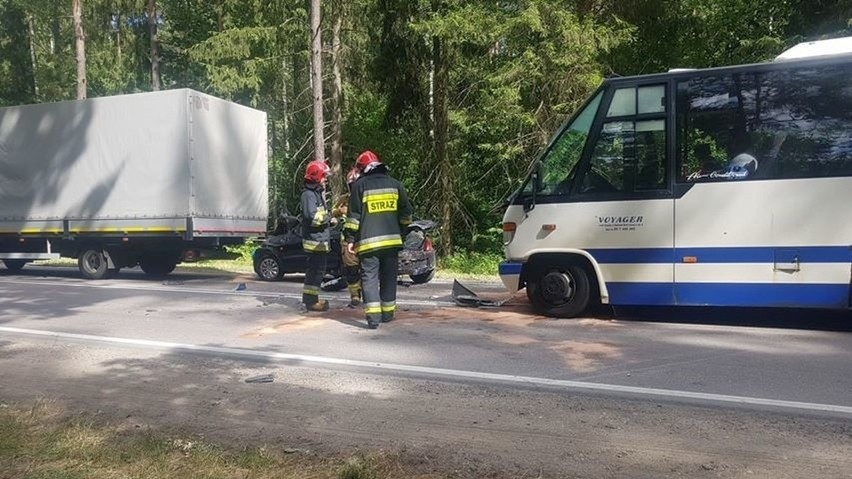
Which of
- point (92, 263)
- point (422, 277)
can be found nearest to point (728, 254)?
point (422, 277)

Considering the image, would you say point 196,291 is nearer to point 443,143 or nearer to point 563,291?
point 563,291

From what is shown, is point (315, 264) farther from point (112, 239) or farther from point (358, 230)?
point (112, 239)

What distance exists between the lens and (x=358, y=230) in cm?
791

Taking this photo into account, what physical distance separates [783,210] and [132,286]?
11116 millimetres

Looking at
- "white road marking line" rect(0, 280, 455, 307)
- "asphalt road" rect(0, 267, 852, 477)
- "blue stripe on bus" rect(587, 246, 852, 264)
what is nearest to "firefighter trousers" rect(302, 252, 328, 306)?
"asphalt road" rect(0, 267, 852, 477)

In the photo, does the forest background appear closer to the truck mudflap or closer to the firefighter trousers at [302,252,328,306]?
the truck mudflap

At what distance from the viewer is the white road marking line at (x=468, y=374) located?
192 inches

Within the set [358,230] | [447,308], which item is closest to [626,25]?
[447,308]

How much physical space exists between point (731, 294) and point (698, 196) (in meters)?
1.12

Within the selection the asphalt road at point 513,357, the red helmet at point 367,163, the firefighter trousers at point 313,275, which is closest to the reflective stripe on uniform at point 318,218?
the firefighter trousers at point 313,275

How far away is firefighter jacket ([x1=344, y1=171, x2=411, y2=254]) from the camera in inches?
307

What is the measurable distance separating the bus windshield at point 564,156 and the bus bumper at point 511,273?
0.89 m

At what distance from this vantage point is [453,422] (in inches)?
180

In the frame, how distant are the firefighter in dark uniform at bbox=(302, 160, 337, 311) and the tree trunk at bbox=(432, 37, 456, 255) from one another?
1133 centimetres
